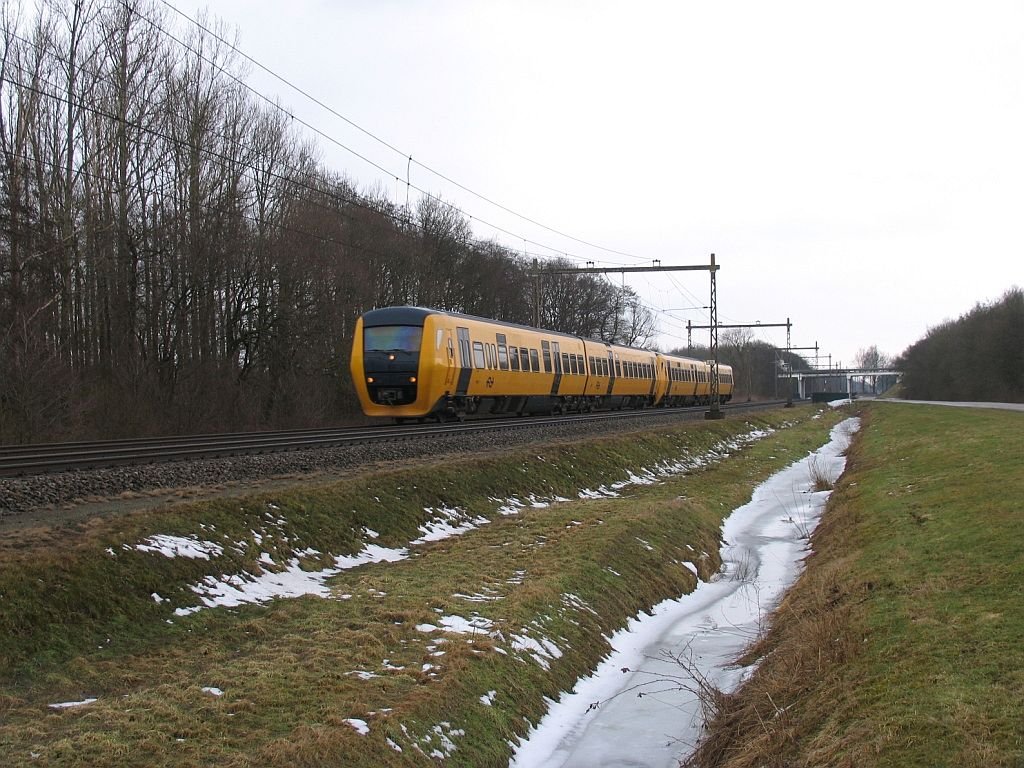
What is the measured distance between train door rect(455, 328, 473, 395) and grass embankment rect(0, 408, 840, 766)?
1212cm

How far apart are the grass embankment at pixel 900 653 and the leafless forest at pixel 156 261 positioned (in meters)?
17.4

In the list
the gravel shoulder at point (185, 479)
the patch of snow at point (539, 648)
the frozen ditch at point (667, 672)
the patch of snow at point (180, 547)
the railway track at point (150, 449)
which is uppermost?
the railway track at point (150, 449)

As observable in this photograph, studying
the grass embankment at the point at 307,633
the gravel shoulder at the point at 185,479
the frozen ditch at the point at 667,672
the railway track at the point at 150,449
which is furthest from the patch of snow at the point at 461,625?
the railway track at the point at 150,449

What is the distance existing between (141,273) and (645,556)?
2239cm

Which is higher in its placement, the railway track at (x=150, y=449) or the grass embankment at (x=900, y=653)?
the railway track at (x=150, y=449)

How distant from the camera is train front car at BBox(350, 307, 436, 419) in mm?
24453

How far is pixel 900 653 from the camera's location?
293 inches

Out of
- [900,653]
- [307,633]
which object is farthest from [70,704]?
[900,653]

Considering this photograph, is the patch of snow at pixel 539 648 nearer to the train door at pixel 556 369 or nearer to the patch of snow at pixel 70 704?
the patch of snow at pixel 70 704

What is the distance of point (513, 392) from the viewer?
3069cm

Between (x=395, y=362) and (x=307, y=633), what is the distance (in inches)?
669

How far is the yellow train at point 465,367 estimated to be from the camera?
24598 mm

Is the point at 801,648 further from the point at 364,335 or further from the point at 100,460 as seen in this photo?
the point at 364,335

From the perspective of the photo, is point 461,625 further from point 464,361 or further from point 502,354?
point 502,354
